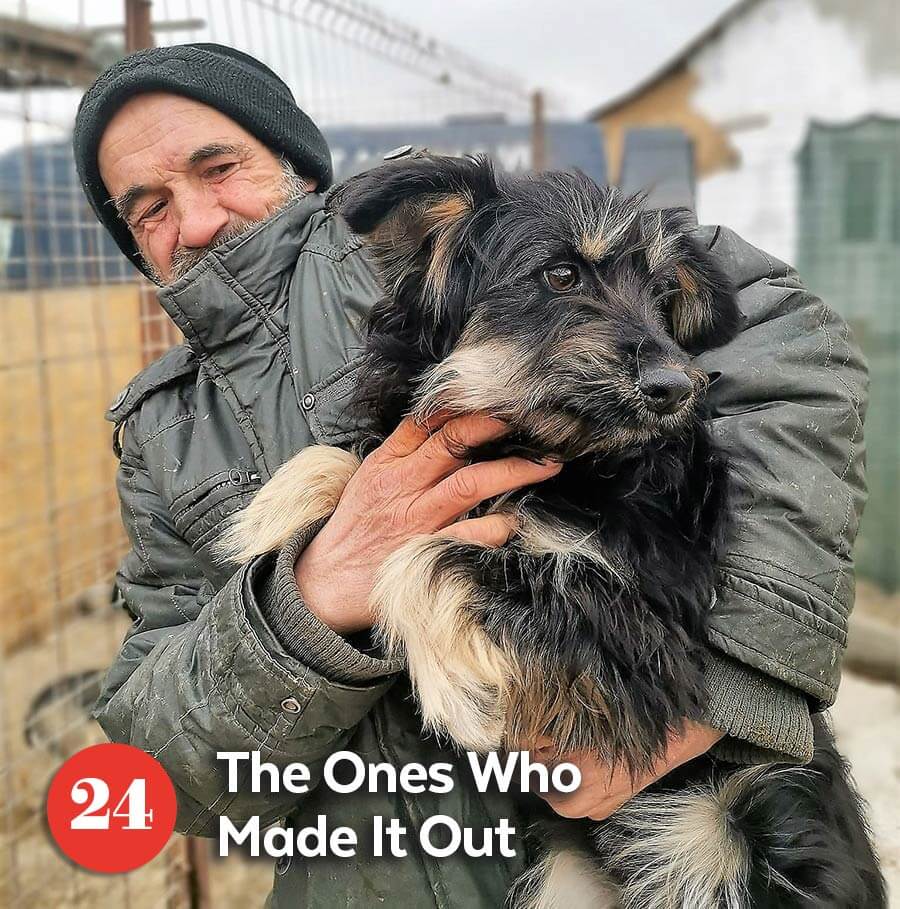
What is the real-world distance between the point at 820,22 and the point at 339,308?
8.62 meters

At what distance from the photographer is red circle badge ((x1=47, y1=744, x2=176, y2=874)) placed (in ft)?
6.33

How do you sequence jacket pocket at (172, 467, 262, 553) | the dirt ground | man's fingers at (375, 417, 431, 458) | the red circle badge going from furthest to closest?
the dirt ground
jacket pocket at (172, 467, 262, 553)
the red circle badge
man's fingers at (375, 417, 431, 458)

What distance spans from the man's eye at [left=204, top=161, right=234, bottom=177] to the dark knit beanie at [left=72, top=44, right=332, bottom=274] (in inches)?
6.0

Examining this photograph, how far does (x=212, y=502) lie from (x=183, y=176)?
2.98ft

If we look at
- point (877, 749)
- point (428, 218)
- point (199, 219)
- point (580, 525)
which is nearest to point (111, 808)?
point (580, 525)

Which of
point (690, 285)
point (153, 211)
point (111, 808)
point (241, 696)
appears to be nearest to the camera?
point (241, 696)

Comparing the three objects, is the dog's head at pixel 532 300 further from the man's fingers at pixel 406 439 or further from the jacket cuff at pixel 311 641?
the jacket cuff at pixel 311 641

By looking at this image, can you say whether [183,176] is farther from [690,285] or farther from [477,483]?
[690,285]

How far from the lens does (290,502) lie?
1.85 metres

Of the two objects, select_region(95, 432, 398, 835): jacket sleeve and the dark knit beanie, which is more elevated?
the dark knit beanie

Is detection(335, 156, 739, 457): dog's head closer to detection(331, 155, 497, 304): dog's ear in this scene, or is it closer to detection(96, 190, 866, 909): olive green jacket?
detection(331, 155, 497, 304): dog's ear

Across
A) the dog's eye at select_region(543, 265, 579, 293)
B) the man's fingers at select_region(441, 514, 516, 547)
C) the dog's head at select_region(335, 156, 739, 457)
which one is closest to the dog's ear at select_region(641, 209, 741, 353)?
the dog's head at select_region(335, 156, 739, 457)

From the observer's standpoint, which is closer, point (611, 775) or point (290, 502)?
point (611, 775)

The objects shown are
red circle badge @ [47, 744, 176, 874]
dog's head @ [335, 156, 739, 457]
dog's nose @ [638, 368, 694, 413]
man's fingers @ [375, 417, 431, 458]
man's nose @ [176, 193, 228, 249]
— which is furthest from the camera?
man's nose @ [176, 193, 228, 249]
